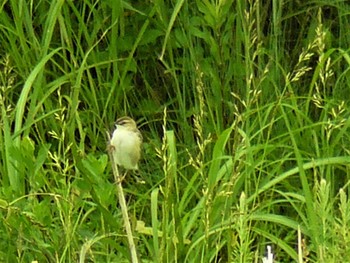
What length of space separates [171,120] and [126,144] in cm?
84

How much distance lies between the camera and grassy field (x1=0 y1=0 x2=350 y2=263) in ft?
12.0

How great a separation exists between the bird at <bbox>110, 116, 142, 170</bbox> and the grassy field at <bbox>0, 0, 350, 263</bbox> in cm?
9

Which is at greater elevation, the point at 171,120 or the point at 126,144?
the point at 126,144

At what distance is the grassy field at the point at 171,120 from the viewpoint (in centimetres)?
367

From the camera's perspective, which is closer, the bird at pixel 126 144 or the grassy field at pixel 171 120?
the grassy field at pixel 171 120

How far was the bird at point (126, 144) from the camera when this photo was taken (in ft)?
13.0

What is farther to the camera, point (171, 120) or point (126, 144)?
A: point (171, 120)

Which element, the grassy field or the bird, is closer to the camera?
the grassy field

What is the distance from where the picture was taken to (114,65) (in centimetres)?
471

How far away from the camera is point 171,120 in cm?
479

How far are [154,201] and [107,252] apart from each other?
33 cm

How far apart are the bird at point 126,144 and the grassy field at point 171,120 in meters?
0.09

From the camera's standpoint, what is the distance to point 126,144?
3963 mm

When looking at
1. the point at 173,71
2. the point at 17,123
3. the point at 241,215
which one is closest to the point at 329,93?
the point at 173,71
